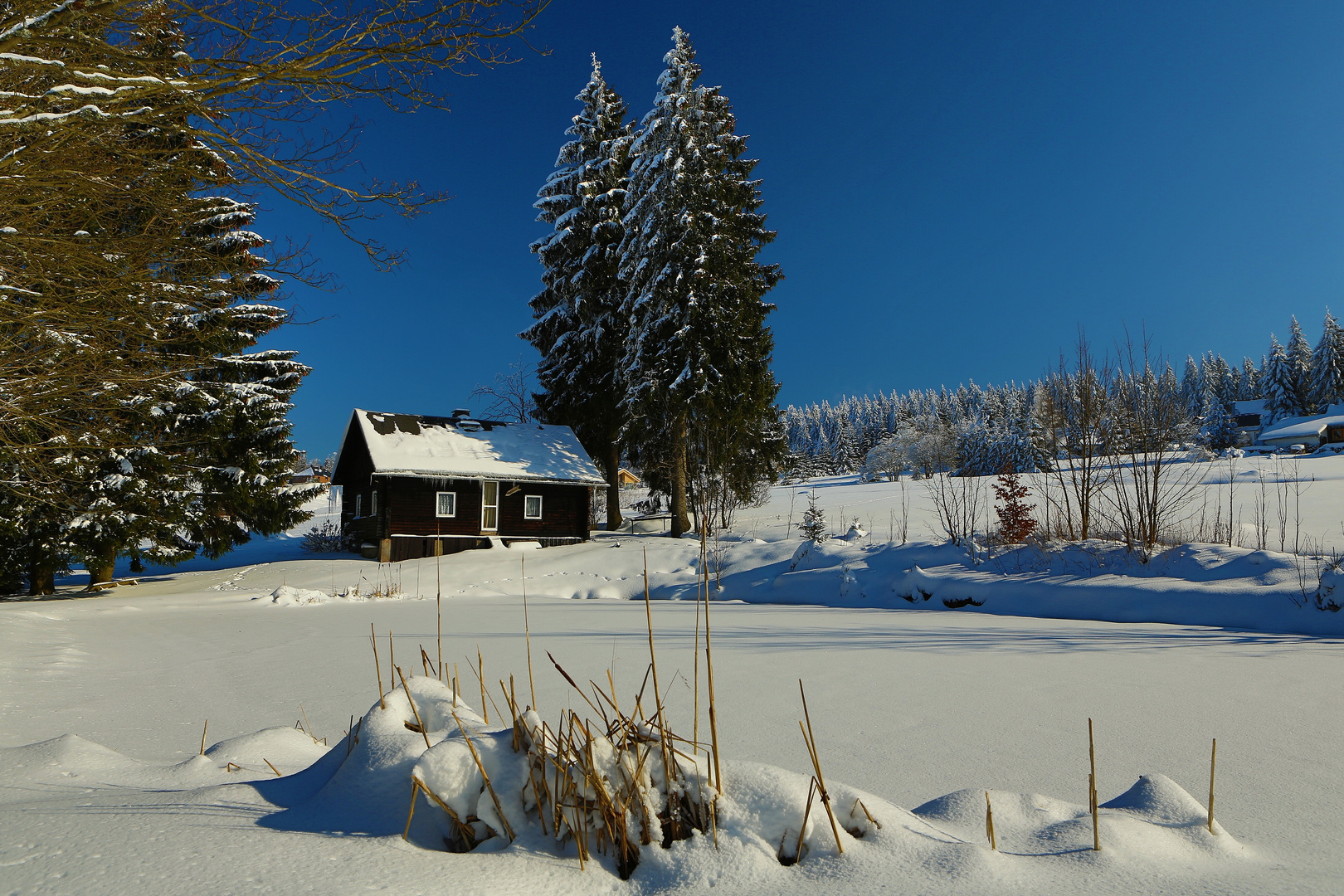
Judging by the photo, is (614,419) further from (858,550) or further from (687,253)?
(858,550)

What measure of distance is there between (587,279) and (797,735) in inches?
821

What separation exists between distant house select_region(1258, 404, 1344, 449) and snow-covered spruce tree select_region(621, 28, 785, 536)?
49.3 m

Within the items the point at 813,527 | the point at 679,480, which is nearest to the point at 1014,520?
the point at 813,527

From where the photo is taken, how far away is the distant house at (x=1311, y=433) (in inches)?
1863

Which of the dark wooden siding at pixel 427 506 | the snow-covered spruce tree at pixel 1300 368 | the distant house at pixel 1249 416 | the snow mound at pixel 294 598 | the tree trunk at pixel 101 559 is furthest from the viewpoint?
the distant house at pixel 1249 416

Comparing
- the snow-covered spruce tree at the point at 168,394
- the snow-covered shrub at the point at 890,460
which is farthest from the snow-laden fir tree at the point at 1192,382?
the snow-covered spruce tree at the point at 168,394

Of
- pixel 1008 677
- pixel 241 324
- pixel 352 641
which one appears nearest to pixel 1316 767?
pixel 1008 677

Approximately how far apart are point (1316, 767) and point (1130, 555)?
7315mm

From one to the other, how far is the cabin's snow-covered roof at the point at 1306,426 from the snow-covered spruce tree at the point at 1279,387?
534 cm

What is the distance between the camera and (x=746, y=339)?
19891 mm

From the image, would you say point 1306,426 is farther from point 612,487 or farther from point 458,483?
point 458,483

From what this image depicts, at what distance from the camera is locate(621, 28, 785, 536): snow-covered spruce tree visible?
1902 cm

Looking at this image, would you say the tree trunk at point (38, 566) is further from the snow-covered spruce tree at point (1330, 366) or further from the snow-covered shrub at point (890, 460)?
the snow-covered spruce tree at point (1330, 366)

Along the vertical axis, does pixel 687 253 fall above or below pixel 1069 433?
above
